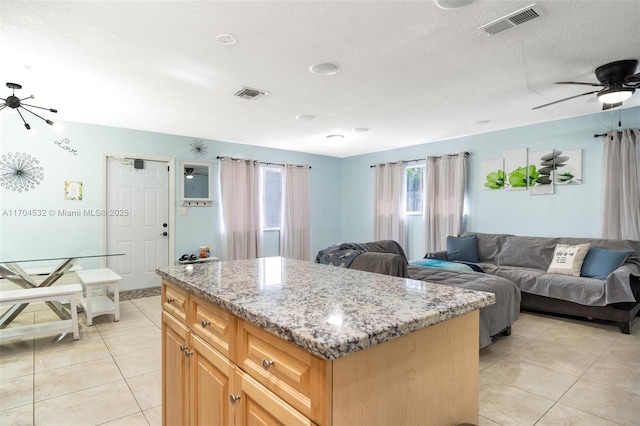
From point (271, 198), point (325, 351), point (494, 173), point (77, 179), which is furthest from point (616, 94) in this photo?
point (77, 179)

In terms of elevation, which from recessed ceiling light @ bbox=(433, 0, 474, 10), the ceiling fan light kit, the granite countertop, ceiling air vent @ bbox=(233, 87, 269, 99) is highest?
ceiling air vent @ bbox=(233, 87, 269, 99)

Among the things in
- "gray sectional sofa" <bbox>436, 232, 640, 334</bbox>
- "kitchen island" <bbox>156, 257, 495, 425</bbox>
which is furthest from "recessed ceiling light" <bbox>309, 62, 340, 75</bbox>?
"gray sectional sofa" <bbox>436, 232, 640, 334</bbox>

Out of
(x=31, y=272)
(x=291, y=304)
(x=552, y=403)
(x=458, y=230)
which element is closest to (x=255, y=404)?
(x=291, y=304)

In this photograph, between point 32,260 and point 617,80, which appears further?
point 32,260

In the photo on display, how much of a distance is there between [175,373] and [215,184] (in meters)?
4.57

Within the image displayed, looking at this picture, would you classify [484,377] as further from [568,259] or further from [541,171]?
[541,171]

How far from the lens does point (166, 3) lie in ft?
6.59

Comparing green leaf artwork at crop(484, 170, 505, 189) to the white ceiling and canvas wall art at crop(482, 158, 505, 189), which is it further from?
the white ceiling

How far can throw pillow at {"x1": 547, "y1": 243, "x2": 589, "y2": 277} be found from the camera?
3.97m

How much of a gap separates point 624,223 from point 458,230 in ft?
6.67

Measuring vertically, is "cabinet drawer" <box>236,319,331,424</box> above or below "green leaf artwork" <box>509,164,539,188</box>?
below

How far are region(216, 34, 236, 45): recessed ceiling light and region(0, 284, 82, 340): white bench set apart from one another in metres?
2.70

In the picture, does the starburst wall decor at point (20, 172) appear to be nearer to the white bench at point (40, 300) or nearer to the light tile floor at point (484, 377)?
the white bench at point (40, 300)

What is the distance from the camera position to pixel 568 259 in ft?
13.3
